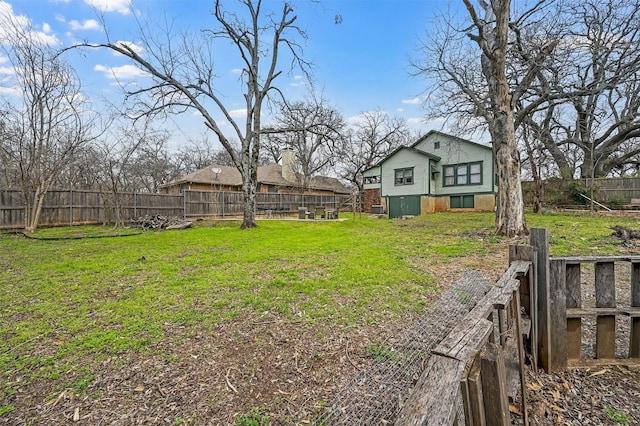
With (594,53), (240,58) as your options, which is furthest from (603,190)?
(240,58)

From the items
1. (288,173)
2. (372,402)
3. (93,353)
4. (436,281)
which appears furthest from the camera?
(288,173)

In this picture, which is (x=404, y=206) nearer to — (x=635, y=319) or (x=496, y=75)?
(x=496, y=75)

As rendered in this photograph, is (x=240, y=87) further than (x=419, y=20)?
Yes

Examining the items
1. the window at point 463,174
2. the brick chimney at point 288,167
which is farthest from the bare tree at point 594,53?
the brick chimney at point 288,167

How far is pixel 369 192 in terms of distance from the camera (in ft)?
75.3

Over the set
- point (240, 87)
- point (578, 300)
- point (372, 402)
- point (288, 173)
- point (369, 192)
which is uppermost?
point (240, 87)

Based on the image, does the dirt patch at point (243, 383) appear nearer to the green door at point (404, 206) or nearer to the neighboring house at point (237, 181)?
the green door at point (404, 206)

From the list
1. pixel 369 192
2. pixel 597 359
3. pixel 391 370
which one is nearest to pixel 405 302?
pixel 391 370

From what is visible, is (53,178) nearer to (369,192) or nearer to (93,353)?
(93,353)

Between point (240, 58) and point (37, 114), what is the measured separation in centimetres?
679

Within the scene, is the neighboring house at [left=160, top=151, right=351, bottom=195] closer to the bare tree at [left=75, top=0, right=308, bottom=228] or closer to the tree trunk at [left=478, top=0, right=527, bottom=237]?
the bare tree at [left=75, top=0, right=308, bottom=228]

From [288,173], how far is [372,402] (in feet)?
82.8

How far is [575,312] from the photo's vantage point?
2.41m

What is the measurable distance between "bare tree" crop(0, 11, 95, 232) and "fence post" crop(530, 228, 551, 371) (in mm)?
12729
